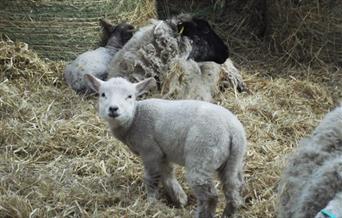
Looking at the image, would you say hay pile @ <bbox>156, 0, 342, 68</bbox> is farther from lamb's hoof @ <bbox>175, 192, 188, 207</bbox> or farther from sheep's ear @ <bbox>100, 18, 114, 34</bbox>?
lamb's hoof @ <bbox>175, 192, 188, 207</bbox>

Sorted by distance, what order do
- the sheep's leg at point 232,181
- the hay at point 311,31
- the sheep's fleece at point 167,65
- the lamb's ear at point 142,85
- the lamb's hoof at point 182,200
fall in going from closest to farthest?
the sheep's leg at point 232,181 < the lamb's hoof at point 182,200 < the lamb's ear at point 142,85 < the sheep's fleece at point 167,65 < the hay at point 311,31

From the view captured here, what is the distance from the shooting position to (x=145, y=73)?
6234 mm

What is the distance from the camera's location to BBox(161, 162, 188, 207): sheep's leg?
4441 millimetres

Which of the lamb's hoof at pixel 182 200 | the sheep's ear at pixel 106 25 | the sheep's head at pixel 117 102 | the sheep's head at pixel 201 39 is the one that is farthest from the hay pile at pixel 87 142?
the sheep's ear at pixel 106 25

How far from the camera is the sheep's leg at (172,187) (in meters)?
4.44

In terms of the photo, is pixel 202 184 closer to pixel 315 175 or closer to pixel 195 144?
pixel 195 144

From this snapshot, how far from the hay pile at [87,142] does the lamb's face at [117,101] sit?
0.53 meters

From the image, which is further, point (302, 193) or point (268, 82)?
point (268, 82)

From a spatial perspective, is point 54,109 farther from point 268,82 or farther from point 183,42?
point 268,82

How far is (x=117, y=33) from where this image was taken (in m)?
6.90

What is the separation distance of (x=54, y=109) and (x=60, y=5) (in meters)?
1.38

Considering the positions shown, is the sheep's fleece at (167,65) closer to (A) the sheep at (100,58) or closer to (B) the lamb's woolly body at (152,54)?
(B) the lamb's woolly body at (152,54)

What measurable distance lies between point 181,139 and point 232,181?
414 mm

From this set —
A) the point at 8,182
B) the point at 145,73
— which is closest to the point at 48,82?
the point at 145,73
